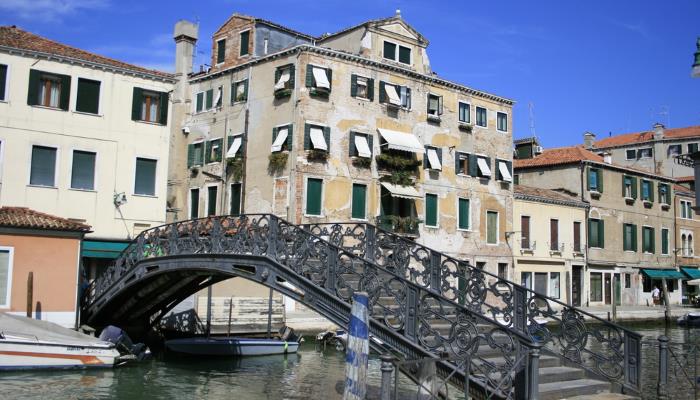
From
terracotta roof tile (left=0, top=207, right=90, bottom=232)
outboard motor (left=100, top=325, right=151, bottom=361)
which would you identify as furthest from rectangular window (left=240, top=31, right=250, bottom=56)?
outboard motor (left=100, top=325, right=151, bottom=361)

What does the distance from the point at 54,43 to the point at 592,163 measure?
28.3m

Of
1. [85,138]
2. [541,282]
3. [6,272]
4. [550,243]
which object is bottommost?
[541,282]

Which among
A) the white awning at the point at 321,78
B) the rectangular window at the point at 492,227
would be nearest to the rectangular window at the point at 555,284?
the rectangular window at the point at 492,227

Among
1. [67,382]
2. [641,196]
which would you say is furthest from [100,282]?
[641,196]

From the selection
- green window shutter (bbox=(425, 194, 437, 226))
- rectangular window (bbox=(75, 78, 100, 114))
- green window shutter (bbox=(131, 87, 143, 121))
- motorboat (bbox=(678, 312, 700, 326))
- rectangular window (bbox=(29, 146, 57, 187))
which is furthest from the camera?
motorboat (bbox=(678, 312, 700, 326))

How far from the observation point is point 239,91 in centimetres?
3111

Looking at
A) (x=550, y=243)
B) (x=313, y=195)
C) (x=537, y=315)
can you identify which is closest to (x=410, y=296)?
(x=537, y=315)

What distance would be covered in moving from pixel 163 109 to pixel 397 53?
11.3 meters

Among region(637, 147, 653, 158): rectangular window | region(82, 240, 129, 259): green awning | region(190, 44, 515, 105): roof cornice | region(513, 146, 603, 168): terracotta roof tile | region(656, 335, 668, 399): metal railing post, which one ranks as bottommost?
region(656, 335, 668, 399): metal railing post

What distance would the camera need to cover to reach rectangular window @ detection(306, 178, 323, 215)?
28.2 meters

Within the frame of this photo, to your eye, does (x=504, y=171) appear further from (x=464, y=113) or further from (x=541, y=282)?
(x=541, y=282)

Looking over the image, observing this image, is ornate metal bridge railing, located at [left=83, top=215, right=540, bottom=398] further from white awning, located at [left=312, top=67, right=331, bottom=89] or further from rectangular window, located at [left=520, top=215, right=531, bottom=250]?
rectangular window, located at [left=520, top=215, right=531, bottom=250]

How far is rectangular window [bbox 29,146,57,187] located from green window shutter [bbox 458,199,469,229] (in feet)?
58.9

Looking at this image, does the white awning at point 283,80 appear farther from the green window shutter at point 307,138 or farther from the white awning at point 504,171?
the white awning at point 504,171
